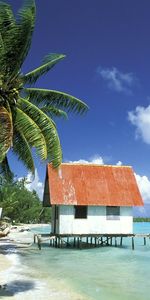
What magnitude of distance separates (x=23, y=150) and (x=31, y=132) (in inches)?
59.5

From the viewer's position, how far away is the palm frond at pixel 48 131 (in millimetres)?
13539

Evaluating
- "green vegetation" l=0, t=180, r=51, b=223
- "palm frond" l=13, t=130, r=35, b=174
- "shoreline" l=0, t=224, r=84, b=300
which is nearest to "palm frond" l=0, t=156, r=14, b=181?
"palm frond" l=13, t=130, r=35, b=174

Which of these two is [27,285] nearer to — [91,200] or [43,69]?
[43,69]

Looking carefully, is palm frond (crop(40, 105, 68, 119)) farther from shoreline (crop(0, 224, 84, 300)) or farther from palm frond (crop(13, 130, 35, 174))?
shoreline (crop(0, 224, 84, 300))

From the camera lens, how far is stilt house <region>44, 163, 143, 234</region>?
1310 inches

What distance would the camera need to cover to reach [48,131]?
45.0 feet

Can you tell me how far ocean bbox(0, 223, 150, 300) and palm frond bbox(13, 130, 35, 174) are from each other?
4385 millimetres

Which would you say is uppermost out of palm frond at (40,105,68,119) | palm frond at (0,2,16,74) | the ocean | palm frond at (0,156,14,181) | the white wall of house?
palm frond at (0,2,16,74)

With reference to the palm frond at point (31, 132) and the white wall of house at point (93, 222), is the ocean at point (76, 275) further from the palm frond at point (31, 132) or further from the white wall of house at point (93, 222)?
the palm frond at point (31, 132)

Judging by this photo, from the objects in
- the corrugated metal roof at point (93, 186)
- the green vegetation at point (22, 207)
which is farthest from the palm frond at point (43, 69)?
the green vegetation at point (22, 207)

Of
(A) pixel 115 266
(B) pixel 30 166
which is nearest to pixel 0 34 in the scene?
(B) pixel 30 166

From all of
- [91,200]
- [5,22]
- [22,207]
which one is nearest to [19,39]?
[5,22]

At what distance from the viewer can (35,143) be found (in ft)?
42.8

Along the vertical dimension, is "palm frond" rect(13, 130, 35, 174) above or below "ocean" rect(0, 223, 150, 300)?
above
